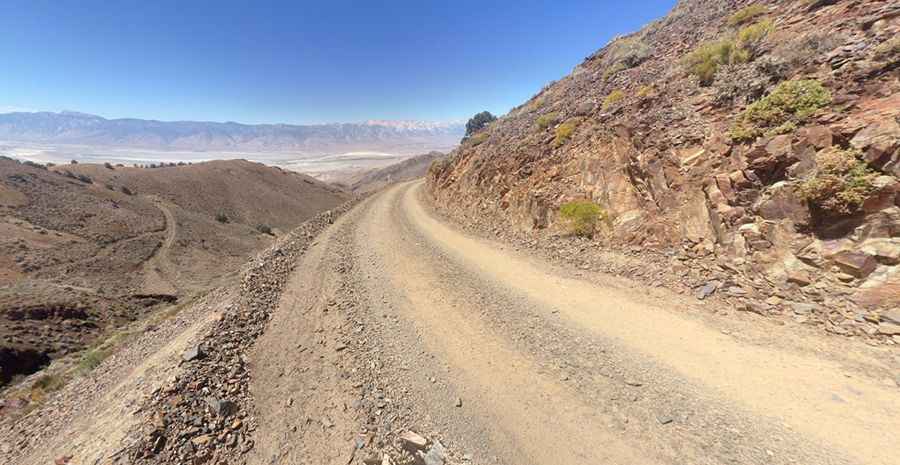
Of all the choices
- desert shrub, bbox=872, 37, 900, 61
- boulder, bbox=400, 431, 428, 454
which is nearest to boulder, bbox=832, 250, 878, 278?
desert shrub, bbox=872, 37, 900, 61

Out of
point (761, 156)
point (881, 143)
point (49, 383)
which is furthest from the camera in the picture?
point (49, 383)

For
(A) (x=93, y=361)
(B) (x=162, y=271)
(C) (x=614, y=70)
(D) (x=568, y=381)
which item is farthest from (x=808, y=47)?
(B) (x=162, y=271)

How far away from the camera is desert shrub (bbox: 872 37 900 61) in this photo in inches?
269

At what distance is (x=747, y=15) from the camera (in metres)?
12.8

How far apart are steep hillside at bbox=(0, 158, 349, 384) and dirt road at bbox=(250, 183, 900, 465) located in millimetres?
16194

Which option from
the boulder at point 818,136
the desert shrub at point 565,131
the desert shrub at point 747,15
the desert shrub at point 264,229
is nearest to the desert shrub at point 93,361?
the desert shrub at point 565,131

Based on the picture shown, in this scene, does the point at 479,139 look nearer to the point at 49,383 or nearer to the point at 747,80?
the point at 747,80

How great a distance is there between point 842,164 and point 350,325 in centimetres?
1055

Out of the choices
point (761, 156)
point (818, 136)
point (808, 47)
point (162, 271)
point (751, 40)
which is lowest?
point (162, 271)

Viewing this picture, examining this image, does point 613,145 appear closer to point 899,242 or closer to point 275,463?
point 899,242

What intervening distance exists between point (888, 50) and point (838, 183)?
3.51 meters

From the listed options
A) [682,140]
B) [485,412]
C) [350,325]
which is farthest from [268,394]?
[682,140]

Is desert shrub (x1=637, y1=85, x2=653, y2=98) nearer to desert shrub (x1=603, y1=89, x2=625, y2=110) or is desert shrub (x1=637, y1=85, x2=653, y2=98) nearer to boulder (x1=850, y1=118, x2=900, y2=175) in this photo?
desert shrub (x1=603, y1=89, x2=625, y2=110)

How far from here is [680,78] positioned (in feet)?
40.1
